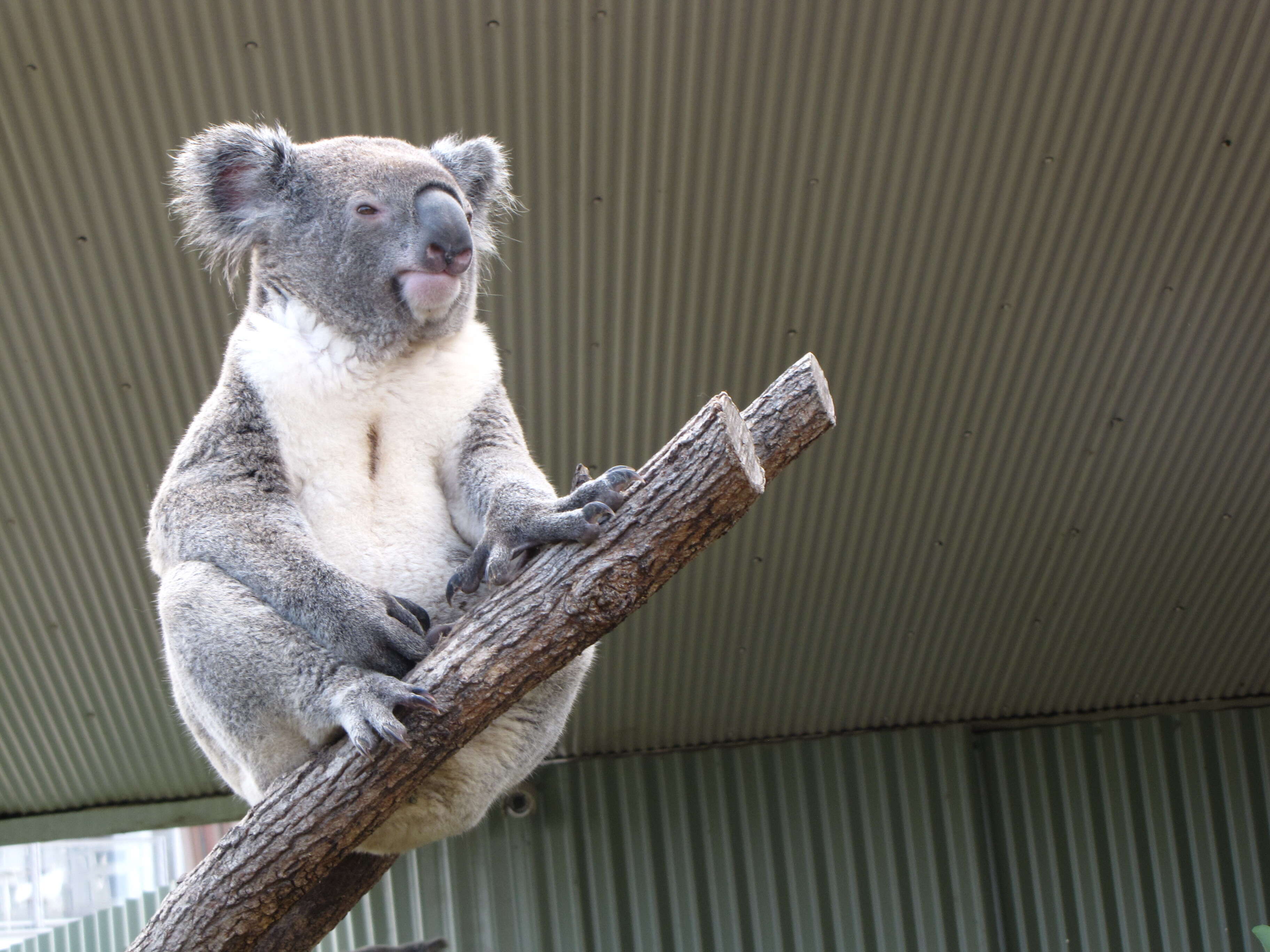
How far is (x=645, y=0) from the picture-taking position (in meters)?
3.49

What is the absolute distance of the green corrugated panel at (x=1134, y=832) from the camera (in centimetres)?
547

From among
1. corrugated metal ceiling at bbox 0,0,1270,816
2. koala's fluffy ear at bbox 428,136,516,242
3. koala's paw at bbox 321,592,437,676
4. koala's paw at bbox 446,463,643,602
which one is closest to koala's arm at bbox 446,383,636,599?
koala's paw at bbox 446,463,643,602

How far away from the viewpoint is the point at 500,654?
193 centimetres

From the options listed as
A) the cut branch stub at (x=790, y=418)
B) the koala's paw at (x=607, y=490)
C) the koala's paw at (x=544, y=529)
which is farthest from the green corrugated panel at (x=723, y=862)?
the cut branch stub at (x=790, y=418)

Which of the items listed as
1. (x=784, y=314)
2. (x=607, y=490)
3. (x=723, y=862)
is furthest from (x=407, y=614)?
(x=723, y=862)

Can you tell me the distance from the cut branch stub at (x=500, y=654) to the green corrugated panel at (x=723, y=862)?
11.7ft

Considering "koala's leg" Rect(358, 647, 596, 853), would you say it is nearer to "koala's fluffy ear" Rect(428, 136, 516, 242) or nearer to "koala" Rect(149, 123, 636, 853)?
"koala" Rect(149, 123, 636, 853)

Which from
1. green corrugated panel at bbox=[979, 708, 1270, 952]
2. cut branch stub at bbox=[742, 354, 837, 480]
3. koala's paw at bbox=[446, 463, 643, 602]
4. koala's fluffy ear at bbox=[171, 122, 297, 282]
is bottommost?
green corrugated panel at bbox=[979, 708, 1270, 952]

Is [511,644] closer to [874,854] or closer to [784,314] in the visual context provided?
[784,314]

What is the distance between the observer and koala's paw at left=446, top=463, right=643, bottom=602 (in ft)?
6.39

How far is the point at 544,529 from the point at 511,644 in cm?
19

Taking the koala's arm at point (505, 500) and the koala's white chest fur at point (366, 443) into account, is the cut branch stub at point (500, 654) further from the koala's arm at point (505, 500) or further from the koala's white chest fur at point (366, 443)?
the koala's white chest fur at point (366, 443)

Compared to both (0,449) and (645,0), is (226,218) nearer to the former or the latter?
(645,0)

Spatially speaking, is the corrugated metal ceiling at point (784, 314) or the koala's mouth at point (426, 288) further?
the corrugated metal ceiling at point (784, 314)
